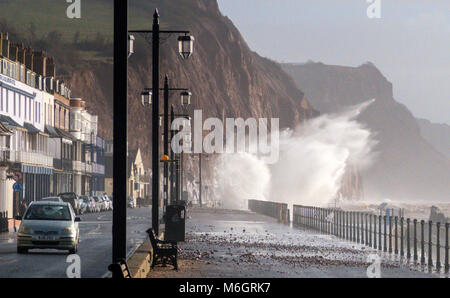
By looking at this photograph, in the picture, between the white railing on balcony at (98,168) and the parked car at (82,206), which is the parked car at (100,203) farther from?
the white railing on balcony at (98,168)

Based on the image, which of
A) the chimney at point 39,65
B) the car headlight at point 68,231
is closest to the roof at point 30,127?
the chimney at point 39,65

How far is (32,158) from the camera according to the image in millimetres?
88062

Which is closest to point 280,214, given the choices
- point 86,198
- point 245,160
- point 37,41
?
point 86,198

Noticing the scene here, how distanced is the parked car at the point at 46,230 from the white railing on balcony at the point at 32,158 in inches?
1991

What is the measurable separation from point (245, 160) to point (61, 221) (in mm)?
163699

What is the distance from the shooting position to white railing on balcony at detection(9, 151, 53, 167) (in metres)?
82.2

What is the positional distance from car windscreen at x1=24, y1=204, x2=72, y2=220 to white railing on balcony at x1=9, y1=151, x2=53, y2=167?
50.1m

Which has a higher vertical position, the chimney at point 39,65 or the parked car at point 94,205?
the chimney at point 39,65

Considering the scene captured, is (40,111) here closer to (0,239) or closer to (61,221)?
(0,239)

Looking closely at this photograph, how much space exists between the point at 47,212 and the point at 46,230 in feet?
4.54

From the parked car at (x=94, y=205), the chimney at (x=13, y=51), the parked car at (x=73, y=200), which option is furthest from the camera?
the chimney at (x=13, y=51)

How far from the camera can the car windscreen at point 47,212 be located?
3023cm

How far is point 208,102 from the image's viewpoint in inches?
7279
